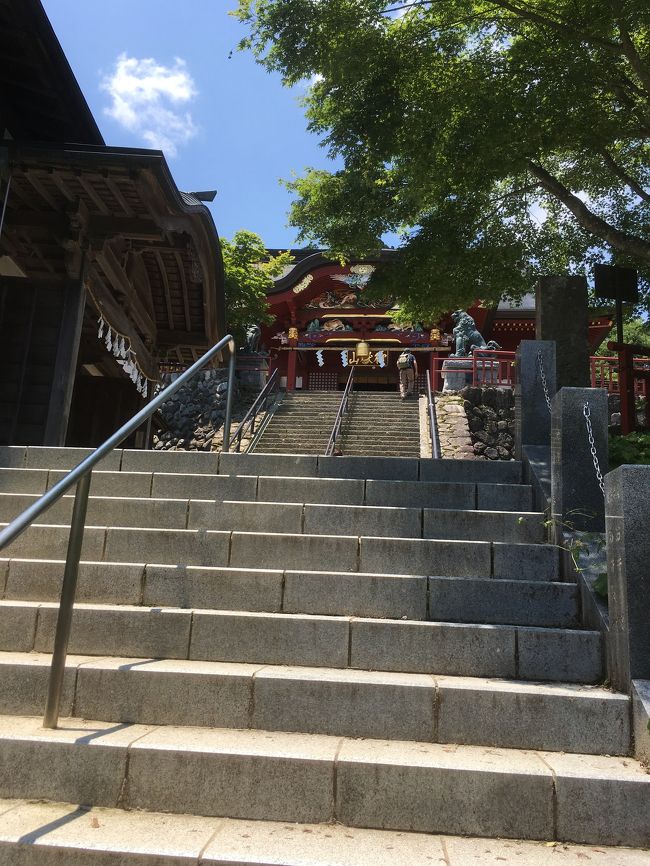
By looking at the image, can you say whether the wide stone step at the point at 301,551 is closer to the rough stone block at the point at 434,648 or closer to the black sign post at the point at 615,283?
the rough stone block at the point at 434,648

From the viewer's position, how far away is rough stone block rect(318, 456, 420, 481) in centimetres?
502

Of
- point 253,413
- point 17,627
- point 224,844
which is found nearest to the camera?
point 224,844

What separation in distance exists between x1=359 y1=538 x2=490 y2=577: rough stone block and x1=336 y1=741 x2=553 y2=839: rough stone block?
145 cm

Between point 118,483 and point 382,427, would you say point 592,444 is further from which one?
point 382,427

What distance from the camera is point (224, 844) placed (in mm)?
2088

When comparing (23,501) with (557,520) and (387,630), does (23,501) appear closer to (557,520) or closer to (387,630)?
(387,630)

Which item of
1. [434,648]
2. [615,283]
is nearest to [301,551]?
[434,648]

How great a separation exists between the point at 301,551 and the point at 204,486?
3.93 feet

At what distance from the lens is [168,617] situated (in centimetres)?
325

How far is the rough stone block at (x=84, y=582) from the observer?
3.60 metres

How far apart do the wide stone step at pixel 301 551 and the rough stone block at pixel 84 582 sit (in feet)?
0.89

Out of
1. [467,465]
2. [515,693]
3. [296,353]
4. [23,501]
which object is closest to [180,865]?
[515,693]

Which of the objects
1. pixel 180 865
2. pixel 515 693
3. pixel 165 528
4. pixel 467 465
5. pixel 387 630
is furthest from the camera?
pixel 467 465

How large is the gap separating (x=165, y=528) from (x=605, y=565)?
111 inches
